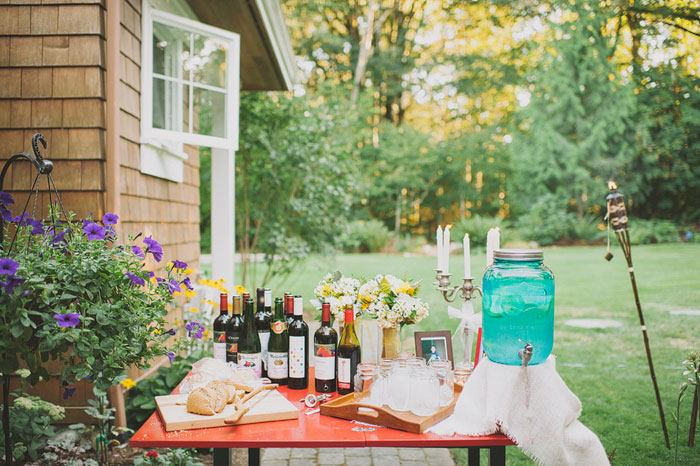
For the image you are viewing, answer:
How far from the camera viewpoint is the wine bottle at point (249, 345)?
7.09 feet

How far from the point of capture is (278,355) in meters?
2.14

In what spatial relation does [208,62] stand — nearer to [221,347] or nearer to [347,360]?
[221,347]

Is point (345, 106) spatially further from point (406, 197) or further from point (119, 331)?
point (119, 331)

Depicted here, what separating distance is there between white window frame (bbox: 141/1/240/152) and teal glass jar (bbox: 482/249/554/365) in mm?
2426

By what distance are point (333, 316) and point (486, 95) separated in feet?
52.0

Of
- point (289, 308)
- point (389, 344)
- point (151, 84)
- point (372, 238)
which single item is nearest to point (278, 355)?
point (289, 308)

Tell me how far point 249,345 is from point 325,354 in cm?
39

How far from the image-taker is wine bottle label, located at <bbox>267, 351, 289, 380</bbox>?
84.2 inches

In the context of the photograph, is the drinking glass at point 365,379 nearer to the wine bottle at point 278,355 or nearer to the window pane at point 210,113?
the wine bottle at point 278,355

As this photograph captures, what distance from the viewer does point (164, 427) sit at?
67.8 inches

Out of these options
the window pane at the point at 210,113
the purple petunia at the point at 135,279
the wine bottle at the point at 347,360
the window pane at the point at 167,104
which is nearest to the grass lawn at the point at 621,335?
the wine bottle at the point at 347,360

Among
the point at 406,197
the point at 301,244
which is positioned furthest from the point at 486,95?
the point at 301,244

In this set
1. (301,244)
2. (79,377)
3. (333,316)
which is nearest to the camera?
(79,377)

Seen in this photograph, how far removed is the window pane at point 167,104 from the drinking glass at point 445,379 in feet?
8.19
